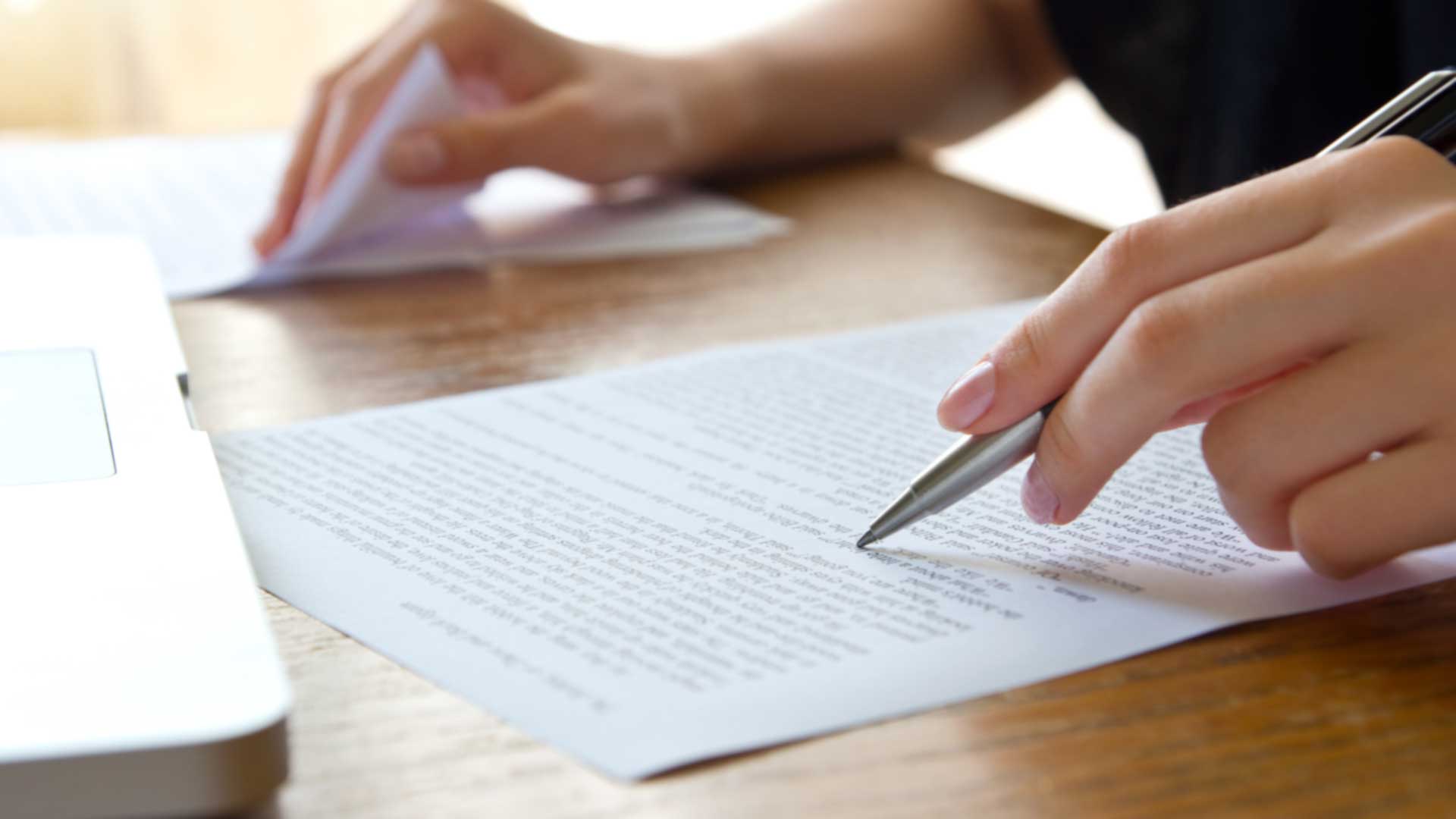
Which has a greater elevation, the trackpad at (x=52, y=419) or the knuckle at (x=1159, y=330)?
the knuckle at (x=1159, y=330)

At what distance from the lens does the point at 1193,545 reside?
426 millimetres

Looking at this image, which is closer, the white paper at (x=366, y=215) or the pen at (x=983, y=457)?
the pen at (x=983, y=457)

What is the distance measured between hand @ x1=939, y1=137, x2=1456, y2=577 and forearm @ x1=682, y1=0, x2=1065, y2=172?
56cm

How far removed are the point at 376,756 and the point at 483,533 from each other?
4.7 inches

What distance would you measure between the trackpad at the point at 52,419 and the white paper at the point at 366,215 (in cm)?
24

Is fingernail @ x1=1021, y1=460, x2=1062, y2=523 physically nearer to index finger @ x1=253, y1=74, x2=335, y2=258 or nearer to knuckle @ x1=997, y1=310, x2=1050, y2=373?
knuckle @ x1=997, y1=310, x2=1050, y2=373

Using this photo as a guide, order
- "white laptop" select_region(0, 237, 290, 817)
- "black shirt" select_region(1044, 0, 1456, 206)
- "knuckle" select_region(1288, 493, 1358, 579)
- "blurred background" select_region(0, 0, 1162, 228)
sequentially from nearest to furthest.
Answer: "white laptop" select_region(0, 237, 290, 817) → "knuckle" select_region(1288, 493, 1358, 579) → "black shirt" select_region(1044, 0, 1456, 206) → "blurred background" select_region(0, 0, 1162, 228)

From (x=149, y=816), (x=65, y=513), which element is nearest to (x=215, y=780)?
(x=149, y=816)

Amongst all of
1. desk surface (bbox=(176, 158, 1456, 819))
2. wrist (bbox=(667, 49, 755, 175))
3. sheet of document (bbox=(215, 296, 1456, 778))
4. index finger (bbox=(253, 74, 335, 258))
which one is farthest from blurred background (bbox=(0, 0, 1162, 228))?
desk surface (bbox=(176, 158, 1456, 819))

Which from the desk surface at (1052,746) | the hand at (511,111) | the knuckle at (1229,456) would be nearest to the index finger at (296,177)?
the hand at (511,111)

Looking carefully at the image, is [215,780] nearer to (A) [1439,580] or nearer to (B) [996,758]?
(B) [996,758]

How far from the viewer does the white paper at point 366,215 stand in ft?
2.62

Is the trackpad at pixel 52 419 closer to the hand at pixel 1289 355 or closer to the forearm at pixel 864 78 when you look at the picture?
the hand at pixel 1289 355

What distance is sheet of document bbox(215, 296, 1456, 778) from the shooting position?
0.35 meters
